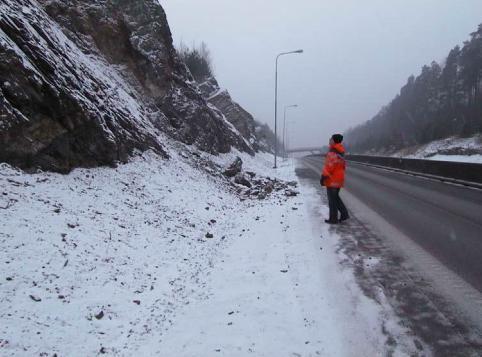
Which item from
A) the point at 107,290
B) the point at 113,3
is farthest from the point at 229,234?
the point at 113,3

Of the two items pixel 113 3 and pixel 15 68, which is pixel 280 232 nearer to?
pixel 15 68

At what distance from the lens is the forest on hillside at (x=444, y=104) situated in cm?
6238

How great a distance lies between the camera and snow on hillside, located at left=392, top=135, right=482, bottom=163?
3812cm

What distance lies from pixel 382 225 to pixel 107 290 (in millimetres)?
6247

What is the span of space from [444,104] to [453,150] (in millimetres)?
59535

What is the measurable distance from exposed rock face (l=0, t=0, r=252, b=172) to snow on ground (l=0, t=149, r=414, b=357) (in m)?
0.86

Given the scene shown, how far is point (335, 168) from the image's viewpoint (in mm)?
9203

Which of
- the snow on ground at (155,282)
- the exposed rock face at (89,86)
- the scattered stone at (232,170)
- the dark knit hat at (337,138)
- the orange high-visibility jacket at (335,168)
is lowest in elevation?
the snow on ground at (155,282)

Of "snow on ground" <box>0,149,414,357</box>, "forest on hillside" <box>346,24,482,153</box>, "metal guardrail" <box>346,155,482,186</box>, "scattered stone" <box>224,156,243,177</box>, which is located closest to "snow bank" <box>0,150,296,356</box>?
"snow on ground" <box>0,149,414,357</box>

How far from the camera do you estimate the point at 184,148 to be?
17625mm

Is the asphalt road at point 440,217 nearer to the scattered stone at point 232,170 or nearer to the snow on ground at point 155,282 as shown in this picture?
the snow on ground at point 155,282

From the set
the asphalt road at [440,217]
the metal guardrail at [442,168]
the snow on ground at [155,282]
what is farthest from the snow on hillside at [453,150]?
the snow on ground at [155,282]

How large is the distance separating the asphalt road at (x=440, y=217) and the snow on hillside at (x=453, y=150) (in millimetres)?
22205

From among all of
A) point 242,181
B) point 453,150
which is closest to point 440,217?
point 242,181
